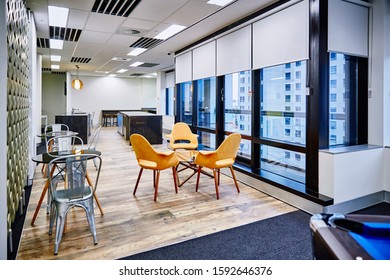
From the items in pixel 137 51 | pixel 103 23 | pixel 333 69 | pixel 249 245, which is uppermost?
pixel 137 51

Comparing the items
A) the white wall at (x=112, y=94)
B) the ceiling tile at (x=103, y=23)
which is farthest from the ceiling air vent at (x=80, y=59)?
the white wall at (x=112, y=94)

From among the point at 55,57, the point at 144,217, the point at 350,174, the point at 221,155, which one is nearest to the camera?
the point at 144,217

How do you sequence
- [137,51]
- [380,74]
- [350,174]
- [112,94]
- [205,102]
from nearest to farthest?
[350,174] → [380,74] → [205,102] → [137,51] → [112,94]

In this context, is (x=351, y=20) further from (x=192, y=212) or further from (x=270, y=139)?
(x=192, y=212)

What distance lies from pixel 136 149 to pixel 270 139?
2.14 metres

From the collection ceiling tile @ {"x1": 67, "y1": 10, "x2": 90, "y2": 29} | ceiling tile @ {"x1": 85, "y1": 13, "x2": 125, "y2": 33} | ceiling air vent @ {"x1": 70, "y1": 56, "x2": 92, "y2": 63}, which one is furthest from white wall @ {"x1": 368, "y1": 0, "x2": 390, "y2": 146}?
ceiling air vent @ {"x1": 70, "y1": 56, "x2": 92, "y2": 63}

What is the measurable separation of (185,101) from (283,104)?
4.01 meters

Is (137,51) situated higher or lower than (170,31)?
higher

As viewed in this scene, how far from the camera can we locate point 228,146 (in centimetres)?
409

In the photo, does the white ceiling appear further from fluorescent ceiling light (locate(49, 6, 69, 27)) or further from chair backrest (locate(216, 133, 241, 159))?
chair backrest (locate(216, 133, 241, 159))

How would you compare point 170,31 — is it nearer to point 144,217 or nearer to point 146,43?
point 146,43

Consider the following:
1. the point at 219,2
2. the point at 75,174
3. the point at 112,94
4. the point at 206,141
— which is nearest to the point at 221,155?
the point at 75,174

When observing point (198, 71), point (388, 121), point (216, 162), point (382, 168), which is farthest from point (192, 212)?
point (198, 71)
